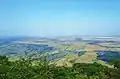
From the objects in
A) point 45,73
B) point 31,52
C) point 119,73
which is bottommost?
point 119,73

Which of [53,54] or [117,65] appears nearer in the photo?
[53,54]

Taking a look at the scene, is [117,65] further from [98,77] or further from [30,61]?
[30,61]

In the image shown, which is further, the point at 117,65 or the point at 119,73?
the point at 117,65

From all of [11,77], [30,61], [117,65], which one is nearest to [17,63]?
[30,61]

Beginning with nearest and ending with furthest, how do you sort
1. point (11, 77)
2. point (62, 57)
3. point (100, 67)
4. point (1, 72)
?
1. point (11, 77)
2. point (1, 72)
3. point (62, 57)
4. point (100, 67)

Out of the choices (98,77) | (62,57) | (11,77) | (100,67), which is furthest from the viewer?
(100,67)

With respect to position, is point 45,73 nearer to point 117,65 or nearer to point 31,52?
point 31,52

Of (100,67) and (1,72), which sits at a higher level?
(1,72)

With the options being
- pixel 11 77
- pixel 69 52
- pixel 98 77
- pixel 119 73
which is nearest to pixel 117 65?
pixel 119 73

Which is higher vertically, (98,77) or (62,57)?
(62,57)
